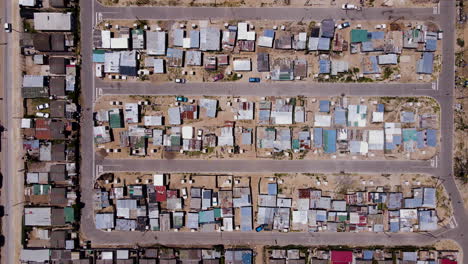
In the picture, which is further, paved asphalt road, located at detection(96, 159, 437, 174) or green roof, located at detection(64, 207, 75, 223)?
paved asphalt road, located at detection(96, 159, 437, 174)

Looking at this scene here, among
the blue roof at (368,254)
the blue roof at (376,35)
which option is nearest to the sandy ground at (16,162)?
the blue roof at (368,254)

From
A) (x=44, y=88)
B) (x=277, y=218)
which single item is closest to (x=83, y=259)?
(x=44, y=88)

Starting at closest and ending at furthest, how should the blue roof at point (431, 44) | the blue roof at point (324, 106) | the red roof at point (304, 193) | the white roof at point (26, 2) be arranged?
the white roof at point (26, 2) → the blue roof at point (431, 44) → the blue roof at point (324, 106) → the red roof at point (304, 193)

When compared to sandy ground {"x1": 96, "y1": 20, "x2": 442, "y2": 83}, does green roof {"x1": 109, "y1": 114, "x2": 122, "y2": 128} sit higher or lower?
lower

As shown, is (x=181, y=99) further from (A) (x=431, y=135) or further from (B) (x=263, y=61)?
(A) (x=431, y=135)

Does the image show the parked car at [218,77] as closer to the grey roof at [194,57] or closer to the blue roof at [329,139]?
the grey roof at [194,57]

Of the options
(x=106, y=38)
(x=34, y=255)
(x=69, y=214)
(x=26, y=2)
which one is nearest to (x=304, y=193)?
(x=69, y=214)

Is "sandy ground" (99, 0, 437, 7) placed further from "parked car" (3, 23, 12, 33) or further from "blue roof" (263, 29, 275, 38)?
"parked car" (3, 23, 12, 33)

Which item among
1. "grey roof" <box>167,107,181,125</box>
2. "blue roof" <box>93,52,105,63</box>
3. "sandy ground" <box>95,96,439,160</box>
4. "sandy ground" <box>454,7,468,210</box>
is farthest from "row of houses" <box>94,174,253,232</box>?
"sandy ground" <box>454,7,468,210</box>
